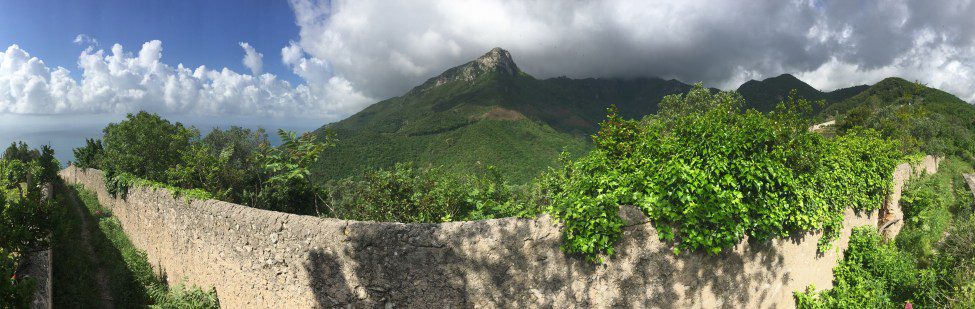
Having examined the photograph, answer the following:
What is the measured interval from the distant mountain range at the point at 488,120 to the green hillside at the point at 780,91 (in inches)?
7.9

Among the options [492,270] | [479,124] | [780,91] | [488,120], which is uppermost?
[780,91]

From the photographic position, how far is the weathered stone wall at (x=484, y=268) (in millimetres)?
4586

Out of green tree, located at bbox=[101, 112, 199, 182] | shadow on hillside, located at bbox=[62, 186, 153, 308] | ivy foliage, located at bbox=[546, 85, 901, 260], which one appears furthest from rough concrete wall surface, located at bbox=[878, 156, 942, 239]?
green tree, located at bbox=[101, 112, 199, 182]

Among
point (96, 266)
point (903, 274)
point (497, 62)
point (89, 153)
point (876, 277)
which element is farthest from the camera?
point (497, 62)

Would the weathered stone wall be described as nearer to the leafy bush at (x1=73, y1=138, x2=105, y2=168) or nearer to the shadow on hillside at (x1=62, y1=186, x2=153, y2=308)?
the shadow on hillside at (x1=62, y1=186, x2=153, y2=308)

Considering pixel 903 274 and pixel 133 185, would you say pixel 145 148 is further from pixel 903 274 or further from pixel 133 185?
pixel 903 274

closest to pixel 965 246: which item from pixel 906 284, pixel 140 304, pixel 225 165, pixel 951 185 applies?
pixel 906 284

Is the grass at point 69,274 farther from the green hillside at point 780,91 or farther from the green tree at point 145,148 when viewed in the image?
the green hillside at point 780,91

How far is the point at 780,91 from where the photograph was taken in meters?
93.6

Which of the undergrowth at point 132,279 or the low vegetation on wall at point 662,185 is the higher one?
the low vegetation on wall at point 662,185

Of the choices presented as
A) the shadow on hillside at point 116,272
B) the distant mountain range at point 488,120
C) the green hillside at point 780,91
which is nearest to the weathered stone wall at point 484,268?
the shadow on hillside at point 116,272

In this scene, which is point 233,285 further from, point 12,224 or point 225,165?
point 12,224

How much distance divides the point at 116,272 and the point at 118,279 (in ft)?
2.09

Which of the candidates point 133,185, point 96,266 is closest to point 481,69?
point 133,185
